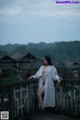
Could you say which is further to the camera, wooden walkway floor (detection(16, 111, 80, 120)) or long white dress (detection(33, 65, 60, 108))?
long white dress (detection(33, 65, 60, 108))

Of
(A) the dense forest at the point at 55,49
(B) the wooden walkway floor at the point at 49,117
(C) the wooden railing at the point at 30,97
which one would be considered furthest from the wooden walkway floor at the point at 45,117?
(A) the dense forest at the point at 55,49

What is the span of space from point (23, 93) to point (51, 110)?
20.7 inches

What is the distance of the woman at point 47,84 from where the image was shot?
3.88 meters

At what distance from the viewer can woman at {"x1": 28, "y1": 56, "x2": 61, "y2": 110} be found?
3.88 meters

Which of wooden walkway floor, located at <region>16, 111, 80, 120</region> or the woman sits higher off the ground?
the woman

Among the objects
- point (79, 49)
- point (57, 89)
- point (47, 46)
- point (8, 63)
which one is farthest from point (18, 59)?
point (57, 89)

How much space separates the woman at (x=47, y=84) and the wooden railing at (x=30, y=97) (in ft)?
0.55

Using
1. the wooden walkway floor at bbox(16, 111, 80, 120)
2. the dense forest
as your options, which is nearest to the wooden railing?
the wooden walkway floor at bbox(16, 111, 80, 120)

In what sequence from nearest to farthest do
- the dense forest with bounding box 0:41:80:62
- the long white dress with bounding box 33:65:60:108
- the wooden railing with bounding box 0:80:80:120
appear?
1. the wooden railing with bounding box 0:80:80:120
2. the long white dress with bounding box 33:65:60:108
3. the dense forest with bounding box 0:41:80:62

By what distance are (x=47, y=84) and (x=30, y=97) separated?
0.40m

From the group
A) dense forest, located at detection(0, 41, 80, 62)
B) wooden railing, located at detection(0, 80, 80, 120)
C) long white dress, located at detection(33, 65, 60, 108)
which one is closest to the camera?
wooden railing, located at detection(0, 80, 80, 120)

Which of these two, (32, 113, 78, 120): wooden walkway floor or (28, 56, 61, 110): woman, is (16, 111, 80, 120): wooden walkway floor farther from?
(28, 56, 61, 110): woman

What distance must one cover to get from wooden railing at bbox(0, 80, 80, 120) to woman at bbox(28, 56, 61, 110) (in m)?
0.17

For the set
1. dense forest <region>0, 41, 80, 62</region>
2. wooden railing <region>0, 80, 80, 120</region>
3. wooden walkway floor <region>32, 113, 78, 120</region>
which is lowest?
wooden walkway floor <region>32, 113, 78, 120</region>
